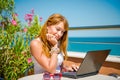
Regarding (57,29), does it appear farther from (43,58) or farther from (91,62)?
(91,62)

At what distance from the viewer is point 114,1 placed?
3384 cm

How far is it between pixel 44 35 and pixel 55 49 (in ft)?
0.88

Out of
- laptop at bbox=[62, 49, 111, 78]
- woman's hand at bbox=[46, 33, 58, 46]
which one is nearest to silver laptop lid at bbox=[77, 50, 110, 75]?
laptop at bbox=[62, 49, 111, 78]

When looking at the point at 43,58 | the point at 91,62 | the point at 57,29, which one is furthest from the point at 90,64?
the point at 57,29

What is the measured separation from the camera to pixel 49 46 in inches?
109

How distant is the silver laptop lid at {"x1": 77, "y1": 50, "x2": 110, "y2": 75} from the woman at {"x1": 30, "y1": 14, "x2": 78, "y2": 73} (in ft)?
0.90

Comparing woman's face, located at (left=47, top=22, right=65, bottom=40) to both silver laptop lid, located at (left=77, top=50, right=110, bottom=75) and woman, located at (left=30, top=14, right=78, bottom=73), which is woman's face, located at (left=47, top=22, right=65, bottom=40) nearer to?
woman, located at (left=30, top=14, right=78, bottom=73)

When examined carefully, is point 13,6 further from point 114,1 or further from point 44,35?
point 114,1

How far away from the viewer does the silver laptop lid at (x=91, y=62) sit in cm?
219

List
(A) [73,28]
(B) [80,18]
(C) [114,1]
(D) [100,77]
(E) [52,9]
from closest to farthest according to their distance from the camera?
(D) [100,77], (A) [73,28], (E) [52,9], (B) [80,18], (C) [114,1]

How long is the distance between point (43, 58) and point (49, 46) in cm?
30

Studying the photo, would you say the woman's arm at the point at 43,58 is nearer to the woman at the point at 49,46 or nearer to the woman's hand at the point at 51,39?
the woman at the point at 49,46

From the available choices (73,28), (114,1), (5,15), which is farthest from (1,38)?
(114,1)

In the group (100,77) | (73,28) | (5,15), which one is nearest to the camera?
(100,77)
